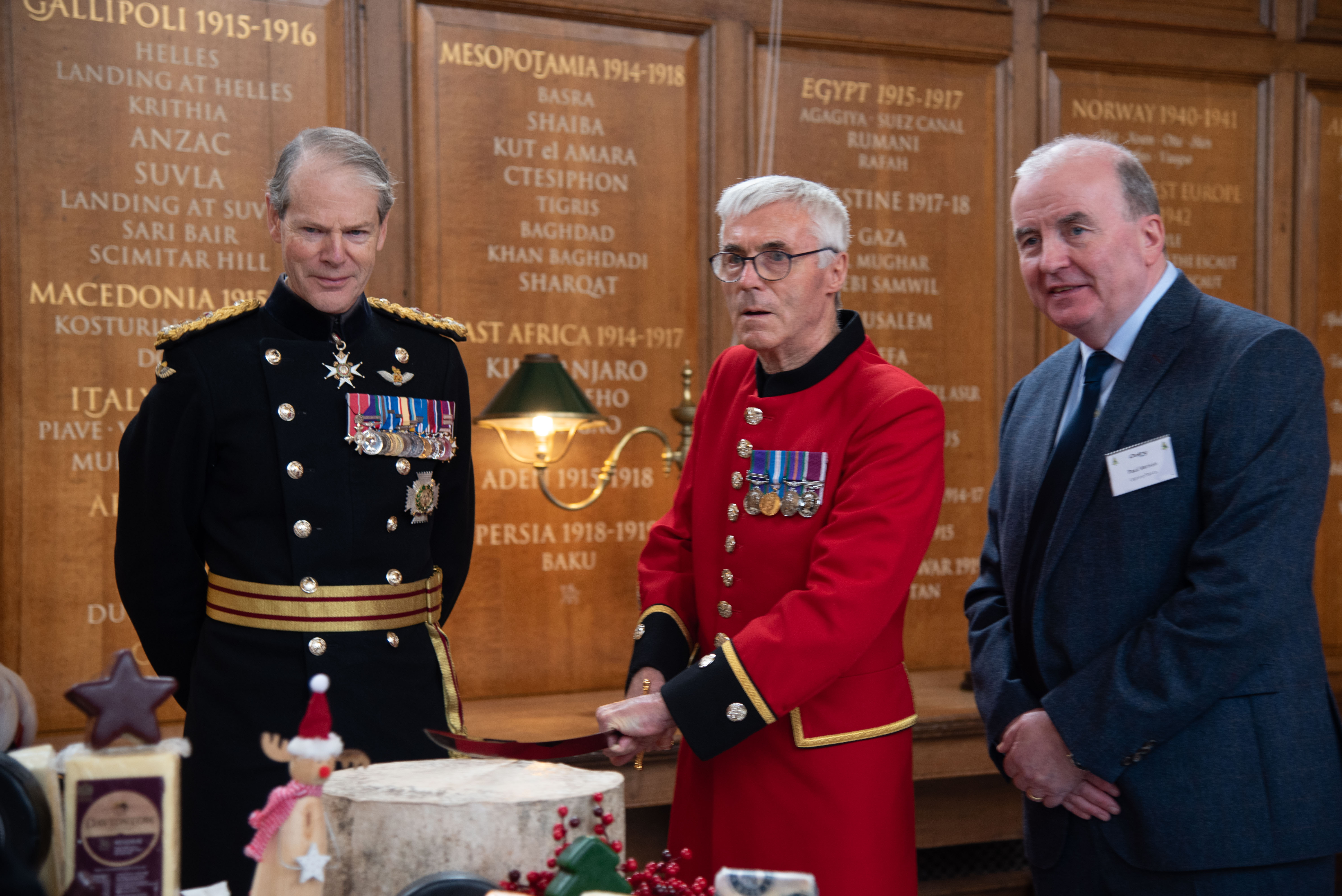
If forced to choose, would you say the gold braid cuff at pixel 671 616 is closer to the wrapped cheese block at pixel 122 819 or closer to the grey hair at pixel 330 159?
the grey hair at pixel 330 159

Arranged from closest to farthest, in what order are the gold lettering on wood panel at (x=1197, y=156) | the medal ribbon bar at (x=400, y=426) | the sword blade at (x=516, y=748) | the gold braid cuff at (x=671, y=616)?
the sword blade at (x=516, y=748) → the medal ribbon bar at (x=400, y=426) → the gold braid cuff at (x=671, y=616) → the gold lettering on wood panel at (x=1197, y=156)

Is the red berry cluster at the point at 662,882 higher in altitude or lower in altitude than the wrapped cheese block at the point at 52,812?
lower

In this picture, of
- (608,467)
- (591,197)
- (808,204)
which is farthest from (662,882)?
(591,197)

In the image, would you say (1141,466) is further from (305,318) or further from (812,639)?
(305,318)

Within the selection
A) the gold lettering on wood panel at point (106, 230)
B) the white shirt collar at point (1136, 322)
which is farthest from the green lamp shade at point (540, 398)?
the white shirt collar at point (1136, 322)

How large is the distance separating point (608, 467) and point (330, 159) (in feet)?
5.44

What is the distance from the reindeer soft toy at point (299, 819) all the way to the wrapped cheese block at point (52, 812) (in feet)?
0.55

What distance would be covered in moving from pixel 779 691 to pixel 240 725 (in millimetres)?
765

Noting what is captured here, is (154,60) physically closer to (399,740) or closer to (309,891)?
(399,740)

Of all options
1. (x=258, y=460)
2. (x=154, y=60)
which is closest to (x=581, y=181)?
(x=154, y=60)

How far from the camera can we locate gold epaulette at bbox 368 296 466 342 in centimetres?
188

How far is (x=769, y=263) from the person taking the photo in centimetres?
179

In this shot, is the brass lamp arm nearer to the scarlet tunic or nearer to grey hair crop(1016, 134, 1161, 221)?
the scarlet tunic

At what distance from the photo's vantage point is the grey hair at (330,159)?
1.66m
